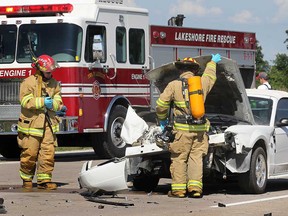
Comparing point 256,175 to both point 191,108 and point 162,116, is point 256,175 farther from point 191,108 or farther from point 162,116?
point 162,116

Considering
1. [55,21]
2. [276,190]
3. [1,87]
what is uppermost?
[55,21]

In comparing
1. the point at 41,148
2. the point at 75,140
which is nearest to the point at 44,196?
the point at 41,148

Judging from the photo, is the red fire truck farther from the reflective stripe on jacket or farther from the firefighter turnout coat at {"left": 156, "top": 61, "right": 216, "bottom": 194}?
the firefighter turnout coat at {"left": 156, "top": 61, "right": 216, "bottom": 194}

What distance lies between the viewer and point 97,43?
19656mm

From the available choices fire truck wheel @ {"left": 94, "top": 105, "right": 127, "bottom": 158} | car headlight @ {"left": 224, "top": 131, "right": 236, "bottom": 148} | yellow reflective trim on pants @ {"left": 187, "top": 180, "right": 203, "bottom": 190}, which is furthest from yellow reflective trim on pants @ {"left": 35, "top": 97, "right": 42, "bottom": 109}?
fire truck wheel @ {"left": 94, "top": 105, "right": 127, "bottom": 158}

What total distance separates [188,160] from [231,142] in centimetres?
60

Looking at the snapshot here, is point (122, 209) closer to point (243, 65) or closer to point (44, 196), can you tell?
point (44, 196)

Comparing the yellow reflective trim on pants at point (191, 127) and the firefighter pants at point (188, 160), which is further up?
the yellow reflective trim on pants at point (191, 127)

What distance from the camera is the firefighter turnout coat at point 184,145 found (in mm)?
12305

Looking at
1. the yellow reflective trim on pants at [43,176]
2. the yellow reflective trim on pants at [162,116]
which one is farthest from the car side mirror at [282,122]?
the yellow reflective trim on pants at [43,176]

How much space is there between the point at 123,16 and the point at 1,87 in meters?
3.18

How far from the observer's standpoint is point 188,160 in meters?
12.4

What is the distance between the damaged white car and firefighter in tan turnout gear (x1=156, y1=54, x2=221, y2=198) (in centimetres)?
23

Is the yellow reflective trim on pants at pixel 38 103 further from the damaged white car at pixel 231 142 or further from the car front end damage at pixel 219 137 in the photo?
the car front end damage at pixel 219 137
